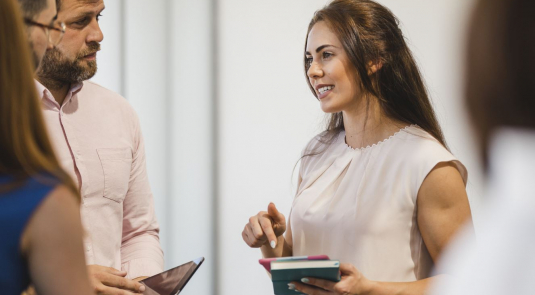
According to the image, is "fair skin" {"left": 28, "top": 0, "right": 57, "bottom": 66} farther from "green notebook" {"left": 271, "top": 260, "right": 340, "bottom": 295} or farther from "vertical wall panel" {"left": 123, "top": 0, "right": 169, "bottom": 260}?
"vertical wall panel" {"left": 123, "top": 0, "right": 169, "bottom": 260}

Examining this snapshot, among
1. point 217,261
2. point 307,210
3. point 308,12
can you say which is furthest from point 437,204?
point 217,261

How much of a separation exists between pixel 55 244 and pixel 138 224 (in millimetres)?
1363

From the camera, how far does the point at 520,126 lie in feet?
1.73

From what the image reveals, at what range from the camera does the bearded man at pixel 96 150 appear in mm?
2061

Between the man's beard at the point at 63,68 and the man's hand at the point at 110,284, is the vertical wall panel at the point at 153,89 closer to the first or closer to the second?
the man's beard at the point at 63,68

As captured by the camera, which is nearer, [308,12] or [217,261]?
[308,12]

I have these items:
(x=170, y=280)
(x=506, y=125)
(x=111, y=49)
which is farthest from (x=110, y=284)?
(x=111, y=49)

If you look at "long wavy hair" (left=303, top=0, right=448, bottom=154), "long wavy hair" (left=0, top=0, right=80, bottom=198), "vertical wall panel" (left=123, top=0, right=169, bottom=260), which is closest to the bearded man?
"long wavy hair" (left=303, top=0, right=448, bottom=154)

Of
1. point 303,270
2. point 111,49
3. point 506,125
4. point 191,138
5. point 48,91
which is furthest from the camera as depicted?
point 191,138

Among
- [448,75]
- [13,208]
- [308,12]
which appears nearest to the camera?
[13,208]

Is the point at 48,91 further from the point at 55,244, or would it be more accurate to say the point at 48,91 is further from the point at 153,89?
the point at 153,89

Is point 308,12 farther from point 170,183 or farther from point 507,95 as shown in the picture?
point 507,95

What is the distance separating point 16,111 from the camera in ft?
2.99

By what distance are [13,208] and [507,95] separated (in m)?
0.69
